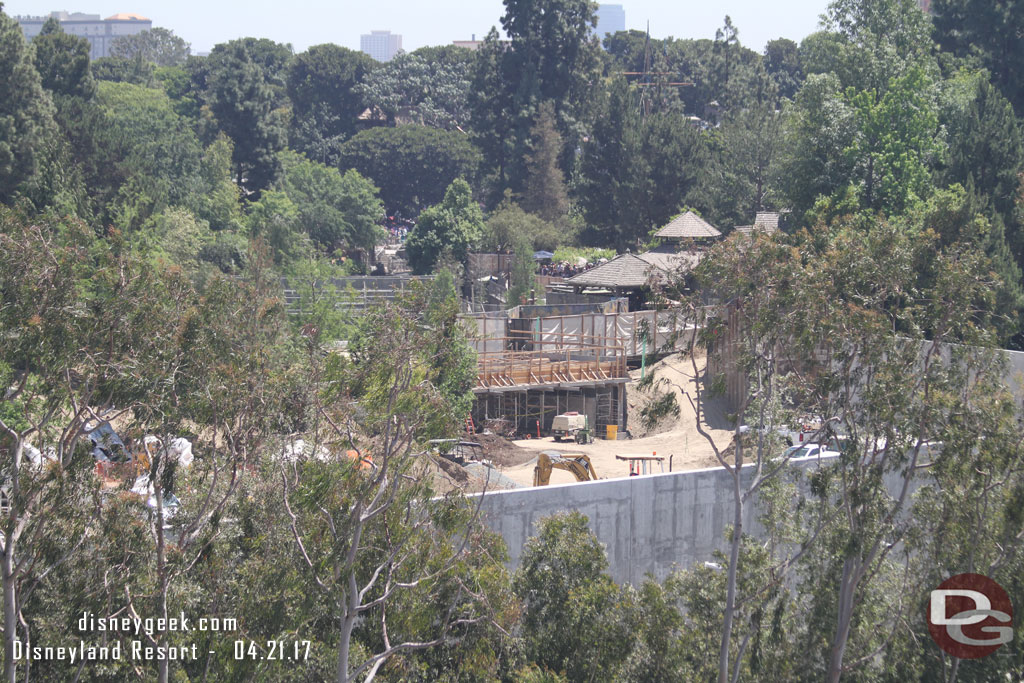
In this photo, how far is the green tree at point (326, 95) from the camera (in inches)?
3447

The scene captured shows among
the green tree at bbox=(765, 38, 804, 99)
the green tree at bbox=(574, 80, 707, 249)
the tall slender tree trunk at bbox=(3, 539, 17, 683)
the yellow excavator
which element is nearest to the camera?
the tall slender tree trunk at bbox=(3, 539, 17, 683)

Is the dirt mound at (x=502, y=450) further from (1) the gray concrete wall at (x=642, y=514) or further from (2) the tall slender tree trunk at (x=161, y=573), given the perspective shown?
(2) the tall slender tree trunk at (x=161, y=573)

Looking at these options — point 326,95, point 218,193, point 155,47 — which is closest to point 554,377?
point 218,193

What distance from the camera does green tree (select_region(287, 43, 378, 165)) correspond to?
87.6m

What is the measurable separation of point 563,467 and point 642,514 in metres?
5.78

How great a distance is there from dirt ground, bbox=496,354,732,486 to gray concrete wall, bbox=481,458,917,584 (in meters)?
6.05

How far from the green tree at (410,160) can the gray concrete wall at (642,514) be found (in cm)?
6277

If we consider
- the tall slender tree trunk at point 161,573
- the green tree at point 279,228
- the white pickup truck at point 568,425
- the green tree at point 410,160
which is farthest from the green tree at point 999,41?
the tall slender tree trunk at point 161,573

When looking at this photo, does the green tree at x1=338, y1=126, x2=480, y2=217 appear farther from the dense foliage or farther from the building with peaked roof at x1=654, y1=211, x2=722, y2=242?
the dense foliage

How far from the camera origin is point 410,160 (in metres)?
80.7

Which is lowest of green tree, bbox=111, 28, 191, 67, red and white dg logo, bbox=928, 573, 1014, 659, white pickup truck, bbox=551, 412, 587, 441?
white pickup truck, bbox=551, 412, 587, 441

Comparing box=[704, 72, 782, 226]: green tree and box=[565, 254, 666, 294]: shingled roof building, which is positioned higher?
box=[704, 72, 782, 226]: green tree

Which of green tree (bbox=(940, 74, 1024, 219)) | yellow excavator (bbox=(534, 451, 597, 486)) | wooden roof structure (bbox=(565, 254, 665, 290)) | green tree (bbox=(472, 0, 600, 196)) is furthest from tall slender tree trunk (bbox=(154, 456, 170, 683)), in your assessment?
green tree (bbox=(472, 0, 600, 196))

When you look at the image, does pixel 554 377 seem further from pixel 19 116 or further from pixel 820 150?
pixel 19 116
